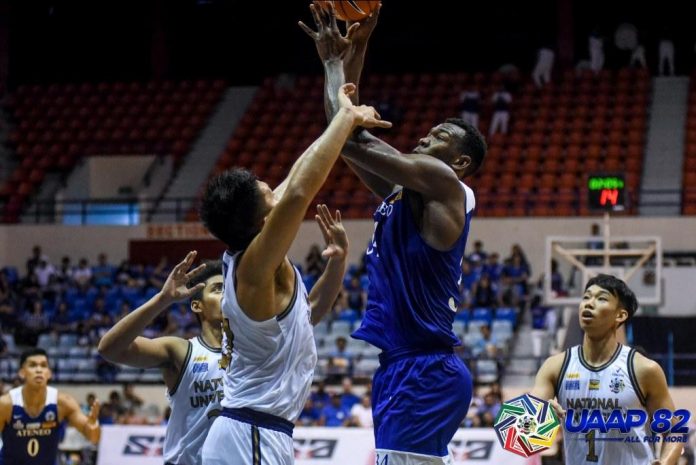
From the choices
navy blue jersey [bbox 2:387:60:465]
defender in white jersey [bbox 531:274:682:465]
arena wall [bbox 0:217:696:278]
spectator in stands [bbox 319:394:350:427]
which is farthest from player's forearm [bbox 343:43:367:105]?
arena wall [bbox 0:217:696:278]

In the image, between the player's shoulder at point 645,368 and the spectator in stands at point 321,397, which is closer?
the player's shoulder at point 645,368

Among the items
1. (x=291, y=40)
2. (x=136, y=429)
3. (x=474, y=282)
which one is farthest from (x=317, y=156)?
(x=291, y=40)

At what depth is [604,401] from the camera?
22.4 feet

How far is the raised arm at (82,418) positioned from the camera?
8452mm

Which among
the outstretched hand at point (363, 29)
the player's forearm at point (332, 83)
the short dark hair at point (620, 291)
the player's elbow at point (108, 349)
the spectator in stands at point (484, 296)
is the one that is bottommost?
the player's elbow at point (108, 349)

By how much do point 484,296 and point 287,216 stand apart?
13504 millimetres

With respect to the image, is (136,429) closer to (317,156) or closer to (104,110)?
(317,156)

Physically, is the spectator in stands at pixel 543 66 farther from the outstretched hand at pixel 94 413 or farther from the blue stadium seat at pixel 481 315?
the outstretched hand at pixel 94 413

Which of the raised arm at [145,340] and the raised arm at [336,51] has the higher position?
the raised arm at [336,51]

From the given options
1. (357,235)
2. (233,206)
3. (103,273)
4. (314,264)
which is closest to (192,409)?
(233,206)

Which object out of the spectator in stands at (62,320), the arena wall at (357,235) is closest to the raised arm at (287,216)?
the spectator in stands at (62,320)

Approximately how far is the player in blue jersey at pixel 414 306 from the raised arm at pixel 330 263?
32cm

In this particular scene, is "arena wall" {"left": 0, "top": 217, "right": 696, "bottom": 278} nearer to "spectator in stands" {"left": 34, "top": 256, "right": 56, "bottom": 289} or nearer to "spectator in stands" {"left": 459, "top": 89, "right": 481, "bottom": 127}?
"spectator in stands" {"left": 34, "top": 256, "right": 56, "bottom": 289}

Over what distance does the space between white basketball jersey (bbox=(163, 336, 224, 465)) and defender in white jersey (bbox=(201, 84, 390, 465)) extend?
1.15 m
